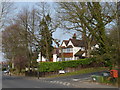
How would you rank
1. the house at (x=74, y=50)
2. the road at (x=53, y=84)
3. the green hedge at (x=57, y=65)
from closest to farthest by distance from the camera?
the road at (x=53, y=84)
the green hedge at (x=57, y=65)
the house at (x=74, y=50)

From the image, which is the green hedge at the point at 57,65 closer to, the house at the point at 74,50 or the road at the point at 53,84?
the road at the point at 53,84

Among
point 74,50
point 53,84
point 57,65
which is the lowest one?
point 53,84

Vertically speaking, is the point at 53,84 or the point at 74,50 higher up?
the point at 74,50

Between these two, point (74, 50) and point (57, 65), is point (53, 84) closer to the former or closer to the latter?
point (57, 65)

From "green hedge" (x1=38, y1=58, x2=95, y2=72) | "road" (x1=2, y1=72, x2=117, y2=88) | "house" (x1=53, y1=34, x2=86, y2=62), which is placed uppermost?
"house" (x1=53, y1=34, x2=86, y2=62)

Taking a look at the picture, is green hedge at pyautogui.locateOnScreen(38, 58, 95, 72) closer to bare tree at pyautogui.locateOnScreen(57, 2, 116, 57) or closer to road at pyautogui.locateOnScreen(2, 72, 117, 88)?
bare tree at pyautogui.locateOnScreen(57, 2, 116, 57)

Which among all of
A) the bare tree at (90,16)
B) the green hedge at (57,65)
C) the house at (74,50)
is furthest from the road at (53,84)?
the house at (74,50)

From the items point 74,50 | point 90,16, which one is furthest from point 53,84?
point 74,50

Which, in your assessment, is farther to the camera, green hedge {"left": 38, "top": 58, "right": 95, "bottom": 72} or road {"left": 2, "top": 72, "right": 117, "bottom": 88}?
green hedge {"left": 38, "top": 58, "right": 95, "bottom": 72}

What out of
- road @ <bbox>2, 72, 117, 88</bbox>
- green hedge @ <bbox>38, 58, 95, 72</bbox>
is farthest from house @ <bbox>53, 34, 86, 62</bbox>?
road @ <bbox>2, 72, 117, 88</bbox>

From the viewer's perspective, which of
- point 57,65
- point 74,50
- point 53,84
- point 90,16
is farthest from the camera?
point 74,50

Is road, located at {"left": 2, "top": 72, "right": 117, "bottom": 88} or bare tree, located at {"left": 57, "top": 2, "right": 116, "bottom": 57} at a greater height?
bare tree, located at {"left": 57, "top": 2, "right": 116, "bottom": 57}

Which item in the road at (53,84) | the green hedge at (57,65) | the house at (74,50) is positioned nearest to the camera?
the road at (53,84)

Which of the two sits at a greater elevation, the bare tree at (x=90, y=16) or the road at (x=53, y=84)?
the bare tree at (x=90, y=16)
